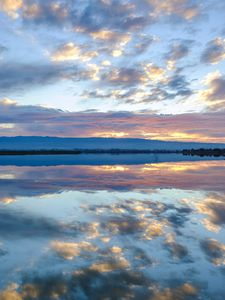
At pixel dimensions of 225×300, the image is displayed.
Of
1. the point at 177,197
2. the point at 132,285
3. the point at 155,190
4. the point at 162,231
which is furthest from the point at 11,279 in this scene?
the point at 155,190

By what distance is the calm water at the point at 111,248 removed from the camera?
7.02m

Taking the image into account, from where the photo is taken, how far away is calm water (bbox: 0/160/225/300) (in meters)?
7.02

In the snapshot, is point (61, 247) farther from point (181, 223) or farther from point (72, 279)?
point (181, 223)

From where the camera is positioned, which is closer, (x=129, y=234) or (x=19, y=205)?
(x=129, y=234)

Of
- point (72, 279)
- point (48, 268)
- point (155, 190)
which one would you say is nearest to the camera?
point (72, 279)

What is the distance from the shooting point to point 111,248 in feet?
31.7

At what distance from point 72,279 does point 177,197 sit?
12.0 m

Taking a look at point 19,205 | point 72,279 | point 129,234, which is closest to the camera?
point 72,279

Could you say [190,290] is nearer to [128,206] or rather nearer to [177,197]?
[128,206]

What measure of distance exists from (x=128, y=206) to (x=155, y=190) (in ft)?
19.5

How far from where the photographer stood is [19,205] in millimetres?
15984

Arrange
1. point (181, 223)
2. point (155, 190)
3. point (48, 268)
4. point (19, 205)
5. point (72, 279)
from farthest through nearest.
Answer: point (155, 190), point (19, 205), point (181, 223), point (48, 268), point (72, 279)

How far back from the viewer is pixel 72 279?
743 cm

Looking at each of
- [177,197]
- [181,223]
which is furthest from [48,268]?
[177,197]
